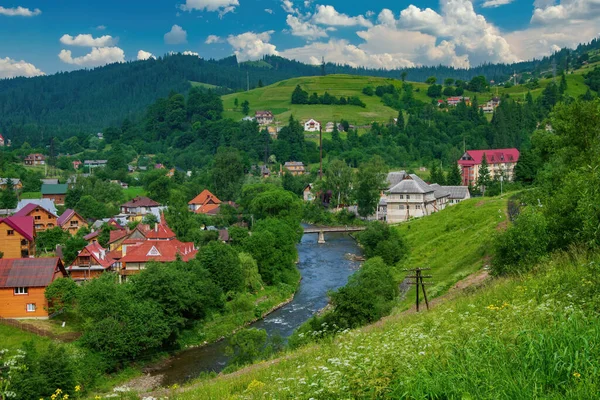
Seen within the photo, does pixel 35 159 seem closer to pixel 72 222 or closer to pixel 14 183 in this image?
pixel 14 183

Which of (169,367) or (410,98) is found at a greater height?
(410,98)

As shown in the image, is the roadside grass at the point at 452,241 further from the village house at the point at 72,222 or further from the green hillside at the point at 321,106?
the green hillside at the point at 321,106

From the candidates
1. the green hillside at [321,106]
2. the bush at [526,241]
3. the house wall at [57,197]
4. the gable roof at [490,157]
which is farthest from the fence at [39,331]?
the green hillside at [321,106]

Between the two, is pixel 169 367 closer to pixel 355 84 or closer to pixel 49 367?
pixel 49 367

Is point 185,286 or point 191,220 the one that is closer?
point 185,286

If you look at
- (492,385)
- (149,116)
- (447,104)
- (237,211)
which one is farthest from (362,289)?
(149,116)

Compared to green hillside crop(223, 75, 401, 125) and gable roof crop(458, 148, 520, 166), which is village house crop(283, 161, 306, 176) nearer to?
gable roof crop(458, 148, 520, 166)

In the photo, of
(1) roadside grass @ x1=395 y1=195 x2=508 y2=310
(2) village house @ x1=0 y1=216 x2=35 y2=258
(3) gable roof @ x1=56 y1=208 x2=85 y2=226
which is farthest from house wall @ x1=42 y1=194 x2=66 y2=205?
(1) roadside grass @ x1=395 y1=195 x2=508 y2=310

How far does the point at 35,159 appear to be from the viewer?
4429 inches

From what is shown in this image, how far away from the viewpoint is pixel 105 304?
25.2 m

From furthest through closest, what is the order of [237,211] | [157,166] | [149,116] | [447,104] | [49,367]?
1. [149,116]
2. [447,104]
3. [157,166]
4. [237,211]
5. [49,367]

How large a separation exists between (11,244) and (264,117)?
320 feet

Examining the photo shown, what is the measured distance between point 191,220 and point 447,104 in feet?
299

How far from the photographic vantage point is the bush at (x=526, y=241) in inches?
677
